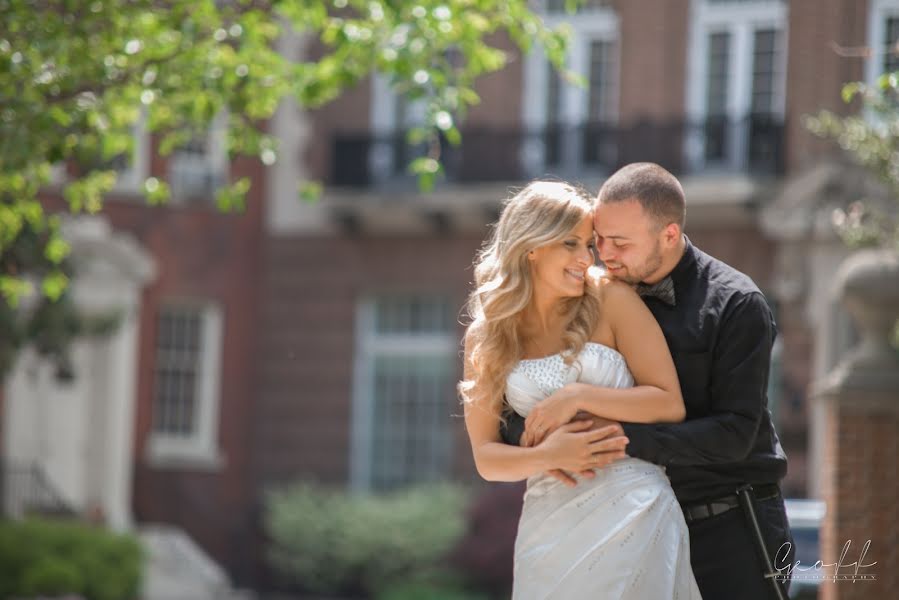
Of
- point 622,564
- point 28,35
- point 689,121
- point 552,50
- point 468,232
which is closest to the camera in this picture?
point 622,564

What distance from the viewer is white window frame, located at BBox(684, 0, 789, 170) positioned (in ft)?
67.3

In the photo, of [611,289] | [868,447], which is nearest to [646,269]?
[611,289]

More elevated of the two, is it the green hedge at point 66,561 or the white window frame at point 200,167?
the white window frame at point 200,167

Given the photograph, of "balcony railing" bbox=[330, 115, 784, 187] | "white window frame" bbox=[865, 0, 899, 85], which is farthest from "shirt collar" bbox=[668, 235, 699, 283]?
"balcony railing" bbox=[330, 115, 784, 187]

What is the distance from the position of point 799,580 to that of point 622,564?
526 centimetres

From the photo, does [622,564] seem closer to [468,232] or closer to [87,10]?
[87,10]

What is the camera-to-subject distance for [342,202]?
22094 mm

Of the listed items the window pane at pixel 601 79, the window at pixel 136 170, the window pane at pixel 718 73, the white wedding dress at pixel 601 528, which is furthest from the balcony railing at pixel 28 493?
the white wedding dress at pixel 601 528

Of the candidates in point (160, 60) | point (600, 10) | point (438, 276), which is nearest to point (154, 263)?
point (438, 276)

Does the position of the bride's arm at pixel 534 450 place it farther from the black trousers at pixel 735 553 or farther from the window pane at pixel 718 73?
the window pane at pixel 718 73

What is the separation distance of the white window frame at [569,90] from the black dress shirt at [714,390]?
16040 mm

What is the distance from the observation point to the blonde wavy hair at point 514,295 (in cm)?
505

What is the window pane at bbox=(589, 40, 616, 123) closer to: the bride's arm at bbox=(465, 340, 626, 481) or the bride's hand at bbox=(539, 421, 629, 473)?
the bride's arm at bbox=(465, 340, 626, 481)

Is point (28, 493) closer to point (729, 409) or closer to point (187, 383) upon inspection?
point (187, 383)
